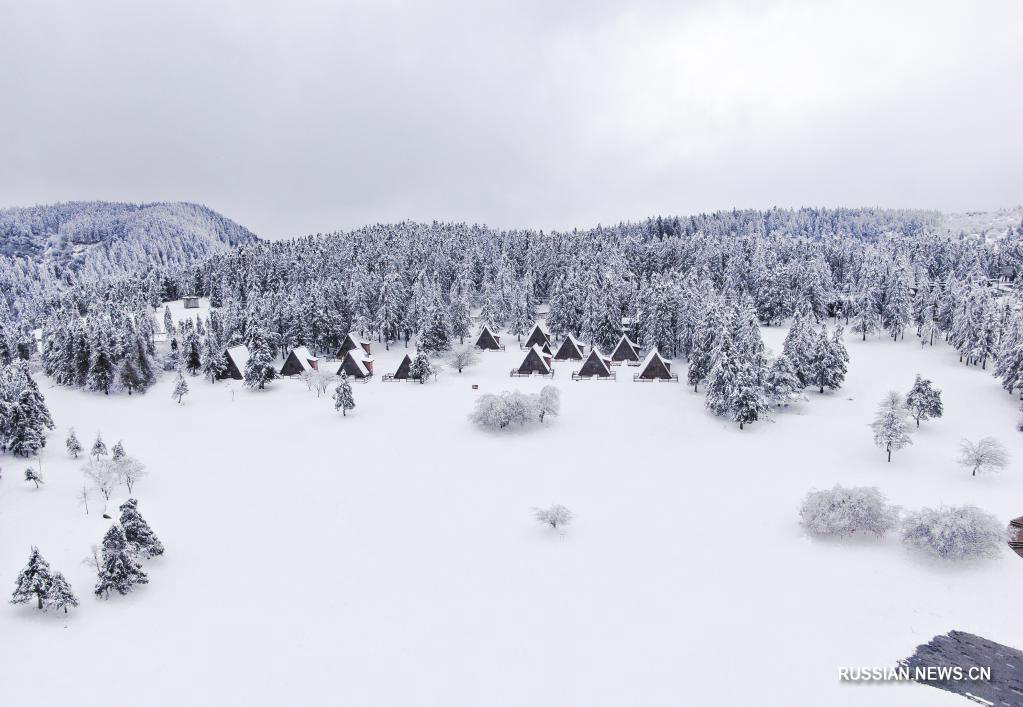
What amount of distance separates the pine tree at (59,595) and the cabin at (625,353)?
60346 millimetres

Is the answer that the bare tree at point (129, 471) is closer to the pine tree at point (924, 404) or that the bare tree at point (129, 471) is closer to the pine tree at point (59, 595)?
the pine tree at point (59, 595)

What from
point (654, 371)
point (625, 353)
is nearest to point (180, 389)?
point (654, 371)

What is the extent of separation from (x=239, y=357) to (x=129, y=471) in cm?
3367

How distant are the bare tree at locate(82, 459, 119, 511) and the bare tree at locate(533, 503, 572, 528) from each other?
1162 inches

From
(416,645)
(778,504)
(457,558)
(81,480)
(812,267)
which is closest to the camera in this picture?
(416,645)

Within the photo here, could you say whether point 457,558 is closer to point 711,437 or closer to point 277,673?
point 277,673

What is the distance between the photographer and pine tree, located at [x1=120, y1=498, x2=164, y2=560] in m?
30.1

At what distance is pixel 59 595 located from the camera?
2577 cm

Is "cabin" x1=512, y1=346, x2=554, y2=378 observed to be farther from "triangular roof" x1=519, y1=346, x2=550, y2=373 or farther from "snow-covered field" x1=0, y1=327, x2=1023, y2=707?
"snow-covered field" x1=0, y1=327, x2=1023, y2=707

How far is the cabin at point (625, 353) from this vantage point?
74.2 m

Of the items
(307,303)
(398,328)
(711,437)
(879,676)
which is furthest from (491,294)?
(879,676)

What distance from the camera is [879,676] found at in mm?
22469

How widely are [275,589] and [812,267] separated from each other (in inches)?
3884

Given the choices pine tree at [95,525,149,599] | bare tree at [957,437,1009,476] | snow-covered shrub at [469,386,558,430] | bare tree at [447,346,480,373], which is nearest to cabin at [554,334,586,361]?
bare tree at [447,346,480,373]
